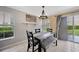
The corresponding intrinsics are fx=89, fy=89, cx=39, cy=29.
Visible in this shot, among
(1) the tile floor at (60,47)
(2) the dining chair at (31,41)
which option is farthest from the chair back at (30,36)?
(1) the tile floor at (60,47)

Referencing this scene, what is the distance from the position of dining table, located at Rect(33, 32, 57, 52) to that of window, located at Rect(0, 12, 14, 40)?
1.56 feet

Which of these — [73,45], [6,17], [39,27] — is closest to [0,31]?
[6,17]

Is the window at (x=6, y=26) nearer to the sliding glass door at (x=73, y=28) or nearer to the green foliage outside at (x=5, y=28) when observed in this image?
the green foliage outside at (x=5, y=28)

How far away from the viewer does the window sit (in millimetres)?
1517

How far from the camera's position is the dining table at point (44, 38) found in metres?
1.75

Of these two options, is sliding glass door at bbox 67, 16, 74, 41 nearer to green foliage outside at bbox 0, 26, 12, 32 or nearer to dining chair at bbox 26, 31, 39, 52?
dining chair at bbox 26, 31, 39, 52

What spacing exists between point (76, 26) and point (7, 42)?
4.23 ft

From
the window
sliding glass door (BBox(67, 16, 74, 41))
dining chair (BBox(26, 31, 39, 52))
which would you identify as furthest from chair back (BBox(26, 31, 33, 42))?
sliding glass door (BBox(67, 16, 74, 41))

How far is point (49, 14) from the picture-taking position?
1.59 m

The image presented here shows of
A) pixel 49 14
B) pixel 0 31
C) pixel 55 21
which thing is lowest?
pixel 0 31

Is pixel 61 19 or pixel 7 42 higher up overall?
pixel 61 19

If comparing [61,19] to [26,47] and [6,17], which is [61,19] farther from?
[6,17]
